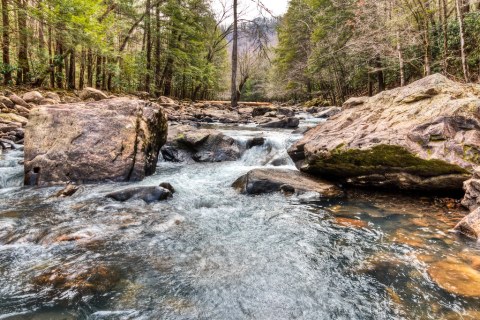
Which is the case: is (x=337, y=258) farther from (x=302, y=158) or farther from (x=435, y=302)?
(x=302, y=158)

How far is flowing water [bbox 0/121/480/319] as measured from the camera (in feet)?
6.55

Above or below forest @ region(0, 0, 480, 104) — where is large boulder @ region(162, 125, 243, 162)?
below

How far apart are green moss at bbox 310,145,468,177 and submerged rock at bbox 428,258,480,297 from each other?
5.86 ft

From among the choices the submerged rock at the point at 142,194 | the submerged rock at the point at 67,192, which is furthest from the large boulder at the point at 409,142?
the submerged rock at the point at 67,192

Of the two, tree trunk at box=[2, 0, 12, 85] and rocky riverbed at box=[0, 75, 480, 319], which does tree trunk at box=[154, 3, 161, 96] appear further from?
rocky riverbed at box=[0, 75, 480, 319]

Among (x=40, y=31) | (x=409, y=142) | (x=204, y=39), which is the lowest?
(x=409, y=142)

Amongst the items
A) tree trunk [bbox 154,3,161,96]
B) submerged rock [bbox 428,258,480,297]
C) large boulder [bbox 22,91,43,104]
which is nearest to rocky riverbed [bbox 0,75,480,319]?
submerged rock [bbox 428,258,480,297]

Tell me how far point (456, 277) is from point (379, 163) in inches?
93.5

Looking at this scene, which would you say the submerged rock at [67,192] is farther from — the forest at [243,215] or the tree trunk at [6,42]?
the tree trunk at [6,42]

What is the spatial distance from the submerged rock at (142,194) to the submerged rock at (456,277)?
345 centimetres

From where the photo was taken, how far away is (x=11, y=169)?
17.6 ft

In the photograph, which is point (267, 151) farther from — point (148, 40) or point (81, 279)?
point (148, 40)

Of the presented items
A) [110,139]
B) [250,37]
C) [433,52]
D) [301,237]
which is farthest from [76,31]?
[433,52]

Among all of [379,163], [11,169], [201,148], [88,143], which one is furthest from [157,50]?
[379,163]
